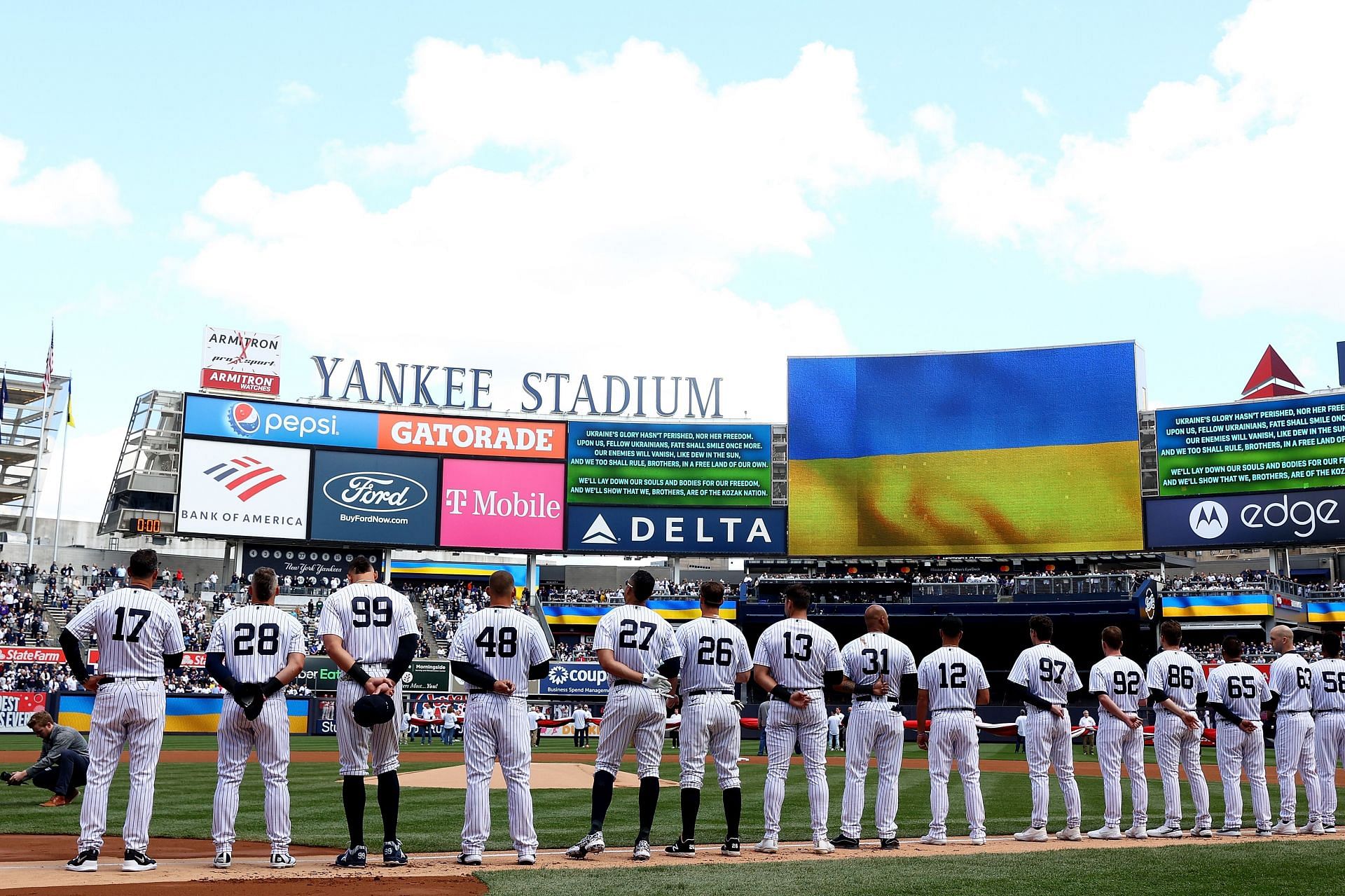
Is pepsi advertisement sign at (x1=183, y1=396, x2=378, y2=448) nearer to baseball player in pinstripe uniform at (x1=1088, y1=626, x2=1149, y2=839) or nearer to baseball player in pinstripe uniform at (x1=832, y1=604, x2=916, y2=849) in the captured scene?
baseball player in pinstripe uniform at (x1=1088, y1=626, x2=1149, y2=839)

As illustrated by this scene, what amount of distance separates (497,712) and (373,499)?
4102 centimetres

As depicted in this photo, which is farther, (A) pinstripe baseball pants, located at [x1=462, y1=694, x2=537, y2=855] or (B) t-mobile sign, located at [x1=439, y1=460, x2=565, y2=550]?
(B) t-mobile sign, located at [x1=439, y1=460, x2=565, y2=550]

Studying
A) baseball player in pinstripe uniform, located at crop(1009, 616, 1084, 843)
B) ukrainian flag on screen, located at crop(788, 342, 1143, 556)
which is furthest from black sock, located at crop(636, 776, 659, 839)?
ukrainian flag on screen, located at crop(788, 342, 1143, 556)

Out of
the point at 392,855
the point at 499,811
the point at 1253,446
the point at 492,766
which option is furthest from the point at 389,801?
the point at 1253,446

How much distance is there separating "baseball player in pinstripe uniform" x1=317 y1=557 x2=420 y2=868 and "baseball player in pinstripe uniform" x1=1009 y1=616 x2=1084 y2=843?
596 cm

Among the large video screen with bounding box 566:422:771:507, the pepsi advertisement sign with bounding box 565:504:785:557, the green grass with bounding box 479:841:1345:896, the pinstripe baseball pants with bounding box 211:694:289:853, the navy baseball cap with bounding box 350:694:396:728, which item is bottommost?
the green grass with bounding box 479:841:1345:896

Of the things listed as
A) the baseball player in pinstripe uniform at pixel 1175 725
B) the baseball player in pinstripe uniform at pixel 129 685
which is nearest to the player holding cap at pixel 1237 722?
the baseball player in pinstripe uniform at pixel 1175 725

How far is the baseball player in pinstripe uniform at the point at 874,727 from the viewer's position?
10.9 metres

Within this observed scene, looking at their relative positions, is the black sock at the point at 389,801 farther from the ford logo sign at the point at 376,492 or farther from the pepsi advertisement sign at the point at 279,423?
the pepsi advertisement sign at the point at 279,423

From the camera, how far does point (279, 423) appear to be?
48.6 metres

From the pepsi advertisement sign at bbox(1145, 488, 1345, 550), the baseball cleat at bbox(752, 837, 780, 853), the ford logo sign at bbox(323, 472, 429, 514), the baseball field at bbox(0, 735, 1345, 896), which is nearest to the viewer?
the baseball field at bbox(0, 735, 1345, 896)

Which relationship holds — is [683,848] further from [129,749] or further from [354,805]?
[129,749]

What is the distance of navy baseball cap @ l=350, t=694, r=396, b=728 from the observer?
881 cm

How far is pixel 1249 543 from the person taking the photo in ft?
153
